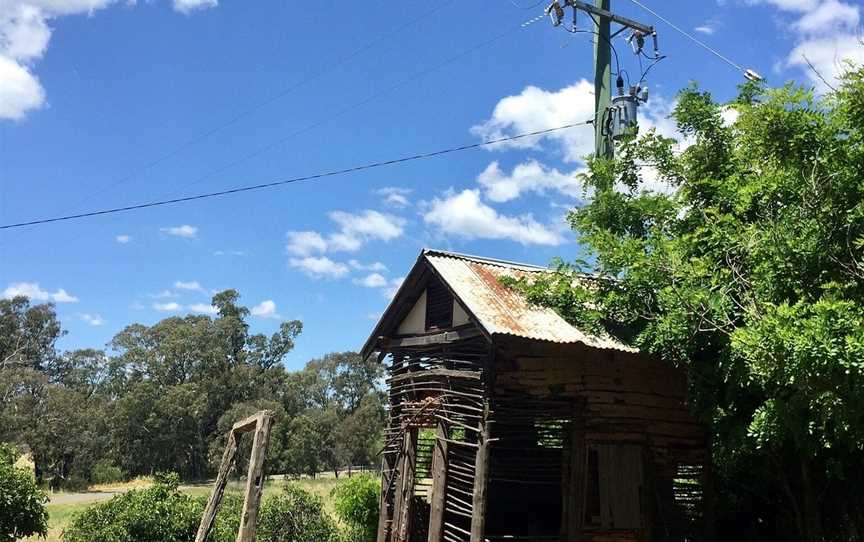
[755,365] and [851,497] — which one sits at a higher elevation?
[755,365]

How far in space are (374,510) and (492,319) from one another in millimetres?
7809

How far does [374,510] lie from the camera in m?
15.9

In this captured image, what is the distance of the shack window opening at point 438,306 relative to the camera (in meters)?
12.6

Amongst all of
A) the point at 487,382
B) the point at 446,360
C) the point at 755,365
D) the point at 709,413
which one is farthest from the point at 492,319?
the point at 755,365

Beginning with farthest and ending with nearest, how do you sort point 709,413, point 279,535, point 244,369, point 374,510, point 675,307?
1. point 244,369
2. point 374,510
3. point 279,535
4. point 709,413
5. point 675,307

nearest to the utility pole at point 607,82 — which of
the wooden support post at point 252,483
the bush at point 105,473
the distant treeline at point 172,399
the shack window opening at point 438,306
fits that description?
the shack window opening at point 438,306

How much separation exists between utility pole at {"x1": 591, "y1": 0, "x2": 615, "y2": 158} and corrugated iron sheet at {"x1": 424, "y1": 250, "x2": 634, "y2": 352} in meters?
3.54

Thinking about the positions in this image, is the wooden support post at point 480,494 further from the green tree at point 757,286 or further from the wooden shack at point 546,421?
the green tree at point 757,286

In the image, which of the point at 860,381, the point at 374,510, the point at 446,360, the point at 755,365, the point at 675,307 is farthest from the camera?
the point at 374,510

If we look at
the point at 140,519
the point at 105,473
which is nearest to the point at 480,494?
the point at 140,519

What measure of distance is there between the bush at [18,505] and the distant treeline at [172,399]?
26408 millimetres

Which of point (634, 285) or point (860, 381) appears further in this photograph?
point (634, 285)

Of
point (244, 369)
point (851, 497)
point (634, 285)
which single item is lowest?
point (851, 497)

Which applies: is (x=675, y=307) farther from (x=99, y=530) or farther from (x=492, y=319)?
(x=99, y=530)
